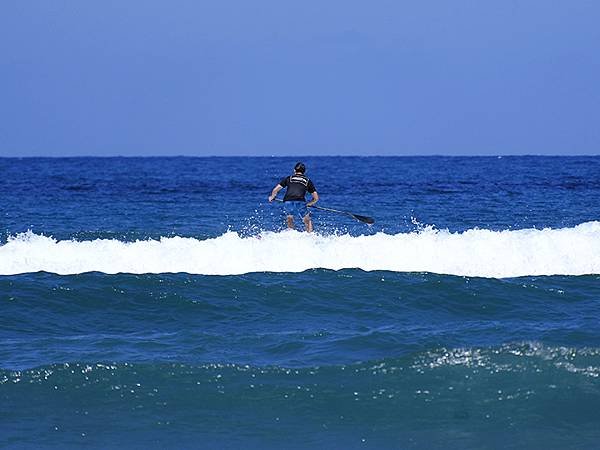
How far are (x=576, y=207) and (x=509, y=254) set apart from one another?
42.8ft

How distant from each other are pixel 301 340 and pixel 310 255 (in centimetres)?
568

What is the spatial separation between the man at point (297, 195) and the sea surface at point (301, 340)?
0.43 m

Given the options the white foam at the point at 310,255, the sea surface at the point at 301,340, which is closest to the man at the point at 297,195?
the sea surface at the point at 301,340

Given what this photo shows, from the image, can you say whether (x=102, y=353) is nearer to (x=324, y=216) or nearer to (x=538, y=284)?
(x=538, y=284)

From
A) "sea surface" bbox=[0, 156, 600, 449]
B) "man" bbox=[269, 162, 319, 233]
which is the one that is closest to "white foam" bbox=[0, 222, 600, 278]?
"sea surface" bbox=[0, 156, 600, 449]

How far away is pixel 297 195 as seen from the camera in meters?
16.9

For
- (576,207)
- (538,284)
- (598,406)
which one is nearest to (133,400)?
(598,406)

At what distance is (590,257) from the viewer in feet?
53.4

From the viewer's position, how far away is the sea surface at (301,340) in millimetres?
7719

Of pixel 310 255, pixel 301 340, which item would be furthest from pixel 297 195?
pixel 301 340

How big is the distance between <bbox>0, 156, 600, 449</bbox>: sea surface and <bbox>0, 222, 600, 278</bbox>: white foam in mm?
49

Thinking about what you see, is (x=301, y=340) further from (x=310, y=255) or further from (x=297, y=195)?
(x=297, y=195)

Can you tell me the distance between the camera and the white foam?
15.4 metres

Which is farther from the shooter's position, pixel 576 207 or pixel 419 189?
pixel 419 189
